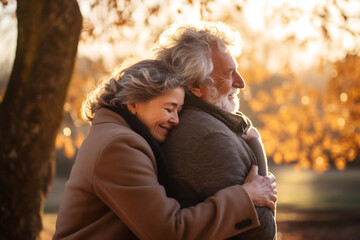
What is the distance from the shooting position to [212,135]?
258cm

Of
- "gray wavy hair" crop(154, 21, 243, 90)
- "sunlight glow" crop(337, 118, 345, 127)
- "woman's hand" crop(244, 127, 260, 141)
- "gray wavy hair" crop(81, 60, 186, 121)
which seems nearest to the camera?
"gray wavy hair" crop(81, 60, 186, 121)

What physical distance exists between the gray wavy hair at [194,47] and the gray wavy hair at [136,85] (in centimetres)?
10

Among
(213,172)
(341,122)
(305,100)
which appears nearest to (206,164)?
(213,172)

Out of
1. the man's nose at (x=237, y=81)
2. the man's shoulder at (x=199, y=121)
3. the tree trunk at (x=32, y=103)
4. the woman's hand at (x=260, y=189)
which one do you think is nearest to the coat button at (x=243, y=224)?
the woman's hand at (x=260, y=189)

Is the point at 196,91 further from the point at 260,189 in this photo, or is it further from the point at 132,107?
the point at 260,189

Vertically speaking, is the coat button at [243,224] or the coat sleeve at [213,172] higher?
the coat sleeve at [213,172]

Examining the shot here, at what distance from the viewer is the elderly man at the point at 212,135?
2539 millimetres

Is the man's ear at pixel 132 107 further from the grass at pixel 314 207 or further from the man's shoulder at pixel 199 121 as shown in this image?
the grass at pixel 314 207

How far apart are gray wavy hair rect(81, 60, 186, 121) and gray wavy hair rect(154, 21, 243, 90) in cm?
10

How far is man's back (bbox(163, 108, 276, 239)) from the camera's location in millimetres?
2525

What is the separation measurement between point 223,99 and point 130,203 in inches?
38.4

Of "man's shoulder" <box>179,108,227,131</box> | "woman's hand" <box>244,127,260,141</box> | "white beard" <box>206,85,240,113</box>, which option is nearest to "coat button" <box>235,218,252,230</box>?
"man's shoulder" <box>179,108,227,131</box>

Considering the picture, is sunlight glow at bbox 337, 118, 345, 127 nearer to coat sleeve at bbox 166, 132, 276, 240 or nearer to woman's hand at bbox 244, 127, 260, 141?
woman's hand at bbox 244, 127, 260, 141

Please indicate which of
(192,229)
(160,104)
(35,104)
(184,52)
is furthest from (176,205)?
(35,104)
